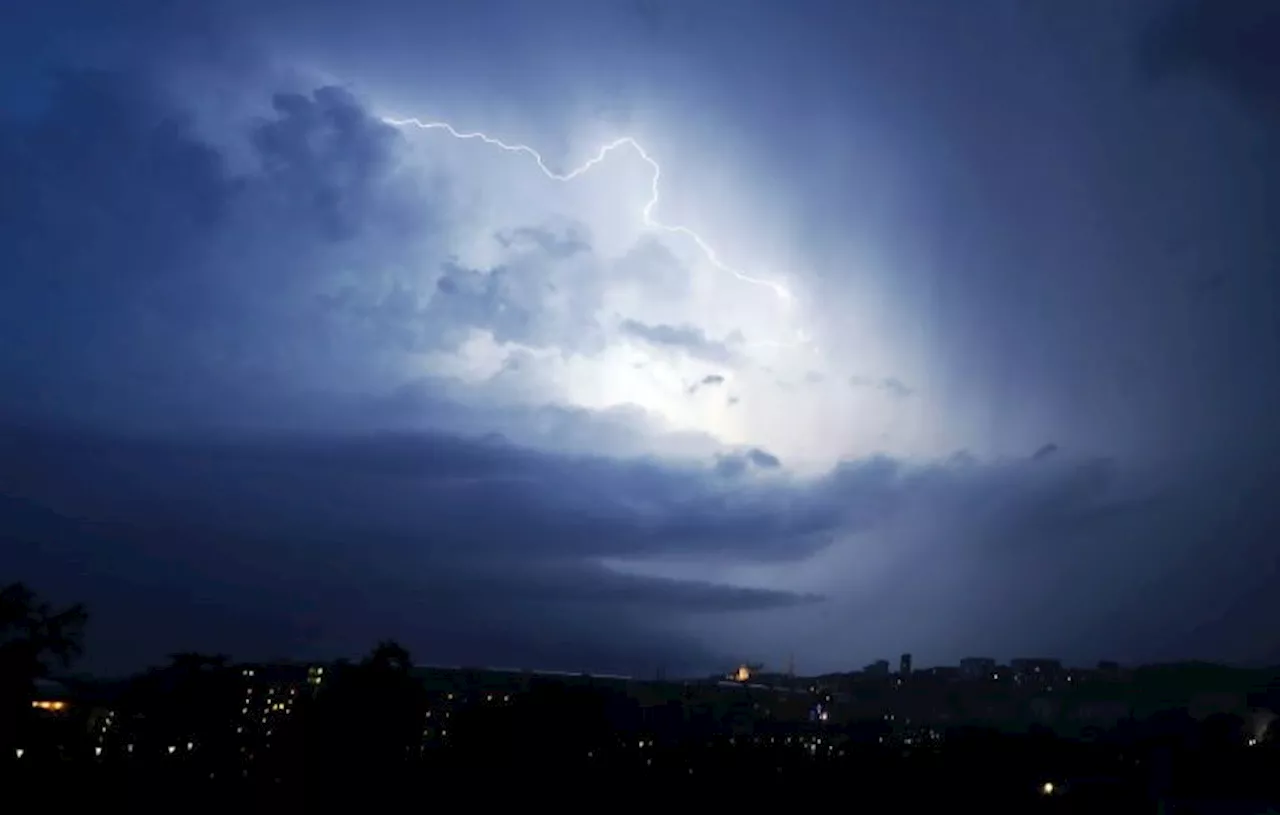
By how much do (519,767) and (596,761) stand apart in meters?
3.30

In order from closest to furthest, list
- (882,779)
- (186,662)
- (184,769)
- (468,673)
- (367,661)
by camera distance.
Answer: (184,769) < (882,779) < (367,661) < (186,662) < (468,673)

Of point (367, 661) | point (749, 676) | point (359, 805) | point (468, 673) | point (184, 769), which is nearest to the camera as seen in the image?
point (359, 805)

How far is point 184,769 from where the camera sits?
2583 centimetres

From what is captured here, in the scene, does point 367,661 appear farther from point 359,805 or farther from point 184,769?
point 359,805

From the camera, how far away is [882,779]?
1099 inches

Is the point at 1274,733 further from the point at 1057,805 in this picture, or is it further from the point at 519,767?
the point at 519,767

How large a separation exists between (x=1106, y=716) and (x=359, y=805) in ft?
295

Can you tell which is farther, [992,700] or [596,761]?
[992,700]

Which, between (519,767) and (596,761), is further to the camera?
(596,761)

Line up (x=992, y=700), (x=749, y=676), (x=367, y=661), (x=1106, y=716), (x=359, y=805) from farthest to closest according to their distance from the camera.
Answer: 1. (x=749, y=676)
2. (x=992, y=700)
3. (x=1106, y=716)
4. (x=367, y=661)
5. (x=359, y=805)

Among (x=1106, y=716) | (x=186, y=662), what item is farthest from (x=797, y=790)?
(x=1106, y=716)

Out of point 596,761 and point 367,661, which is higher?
point 367,661

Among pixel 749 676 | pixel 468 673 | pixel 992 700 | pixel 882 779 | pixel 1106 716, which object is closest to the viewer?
pixel 882 779

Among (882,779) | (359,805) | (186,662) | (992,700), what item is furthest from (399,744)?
(992,700)
